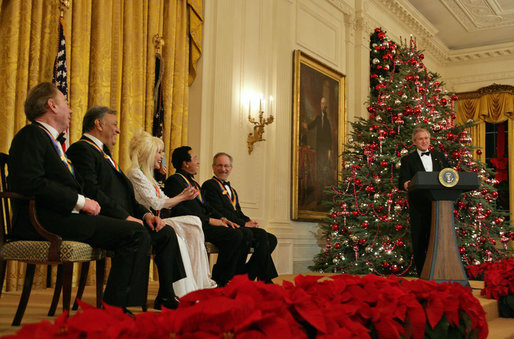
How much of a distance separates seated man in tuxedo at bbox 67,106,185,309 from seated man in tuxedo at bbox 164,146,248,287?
2.84 ft

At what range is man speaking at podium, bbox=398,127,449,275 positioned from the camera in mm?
5230

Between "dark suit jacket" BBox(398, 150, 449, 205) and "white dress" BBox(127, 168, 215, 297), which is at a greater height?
"dark suit jacket" BBox(398, 150, 449, 205)

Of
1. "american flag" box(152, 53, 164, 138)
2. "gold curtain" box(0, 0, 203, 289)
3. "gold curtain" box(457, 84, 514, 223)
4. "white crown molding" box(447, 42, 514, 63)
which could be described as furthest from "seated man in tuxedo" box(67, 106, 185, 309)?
"white crown molding" box(447, 42, 514, 63)

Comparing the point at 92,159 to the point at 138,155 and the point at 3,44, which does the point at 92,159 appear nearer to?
the point at 138,155

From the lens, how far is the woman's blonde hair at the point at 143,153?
389 centimetres

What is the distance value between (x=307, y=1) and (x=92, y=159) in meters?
6.31

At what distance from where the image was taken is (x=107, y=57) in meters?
5.38

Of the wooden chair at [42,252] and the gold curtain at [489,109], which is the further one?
the gold curtain at [489,109]

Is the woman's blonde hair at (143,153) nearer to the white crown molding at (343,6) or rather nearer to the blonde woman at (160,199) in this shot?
the blonde woman at (160,199)

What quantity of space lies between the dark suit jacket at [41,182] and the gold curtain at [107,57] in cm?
194

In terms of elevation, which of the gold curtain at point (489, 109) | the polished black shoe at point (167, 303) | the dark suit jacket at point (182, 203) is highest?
the gold curtain at point (489, 109)

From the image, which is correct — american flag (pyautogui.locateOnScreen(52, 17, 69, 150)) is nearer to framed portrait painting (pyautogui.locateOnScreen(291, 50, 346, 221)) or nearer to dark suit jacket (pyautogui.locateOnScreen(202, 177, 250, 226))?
dark suit jacket (pyautogui.locateOnScreen(202, 177, 250, 226))

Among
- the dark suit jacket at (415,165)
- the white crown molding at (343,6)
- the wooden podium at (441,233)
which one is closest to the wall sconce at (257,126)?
the dark suit jacket at (415,165)

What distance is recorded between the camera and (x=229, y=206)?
512 centimetres
